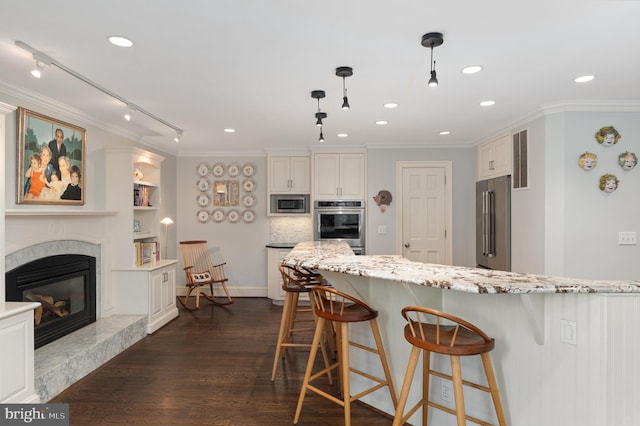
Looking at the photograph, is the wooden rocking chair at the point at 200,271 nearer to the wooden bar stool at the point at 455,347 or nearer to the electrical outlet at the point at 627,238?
the wooden bar stool at the point at 455,347

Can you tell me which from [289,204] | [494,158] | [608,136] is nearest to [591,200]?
[608,136]

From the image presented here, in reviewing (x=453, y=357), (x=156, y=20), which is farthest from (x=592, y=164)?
(x=156, y=20)

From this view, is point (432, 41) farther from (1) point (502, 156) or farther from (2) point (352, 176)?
(2) point (352, 176)

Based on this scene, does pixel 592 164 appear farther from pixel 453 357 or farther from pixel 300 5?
pixel 300 5

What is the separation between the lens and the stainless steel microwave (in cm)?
589

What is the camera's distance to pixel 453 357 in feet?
5.72

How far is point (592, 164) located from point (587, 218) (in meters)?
0.50

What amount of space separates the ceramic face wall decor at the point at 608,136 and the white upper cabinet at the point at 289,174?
365 cm

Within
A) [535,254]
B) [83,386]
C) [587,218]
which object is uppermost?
[587,218]

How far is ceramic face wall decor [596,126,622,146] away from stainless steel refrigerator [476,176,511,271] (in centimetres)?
98

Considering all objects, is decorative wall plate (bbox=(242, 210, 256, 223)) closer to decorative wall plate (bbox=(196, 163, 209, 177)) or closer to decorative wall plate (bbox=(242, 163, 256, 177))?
decorative wall plate (bbox=(242, 163, 256, 177))

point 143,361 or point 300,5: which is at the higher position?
point 300,5

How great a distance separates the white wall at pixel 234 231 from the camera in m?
6.20

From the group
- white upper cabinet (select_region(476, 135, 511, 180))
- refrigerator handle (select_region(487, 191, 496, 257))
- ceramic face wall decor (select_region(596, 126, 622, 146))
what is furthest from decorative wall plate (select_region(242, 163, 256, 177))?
ceramic face wall decor (select_region(596, 126, 622, 146))
